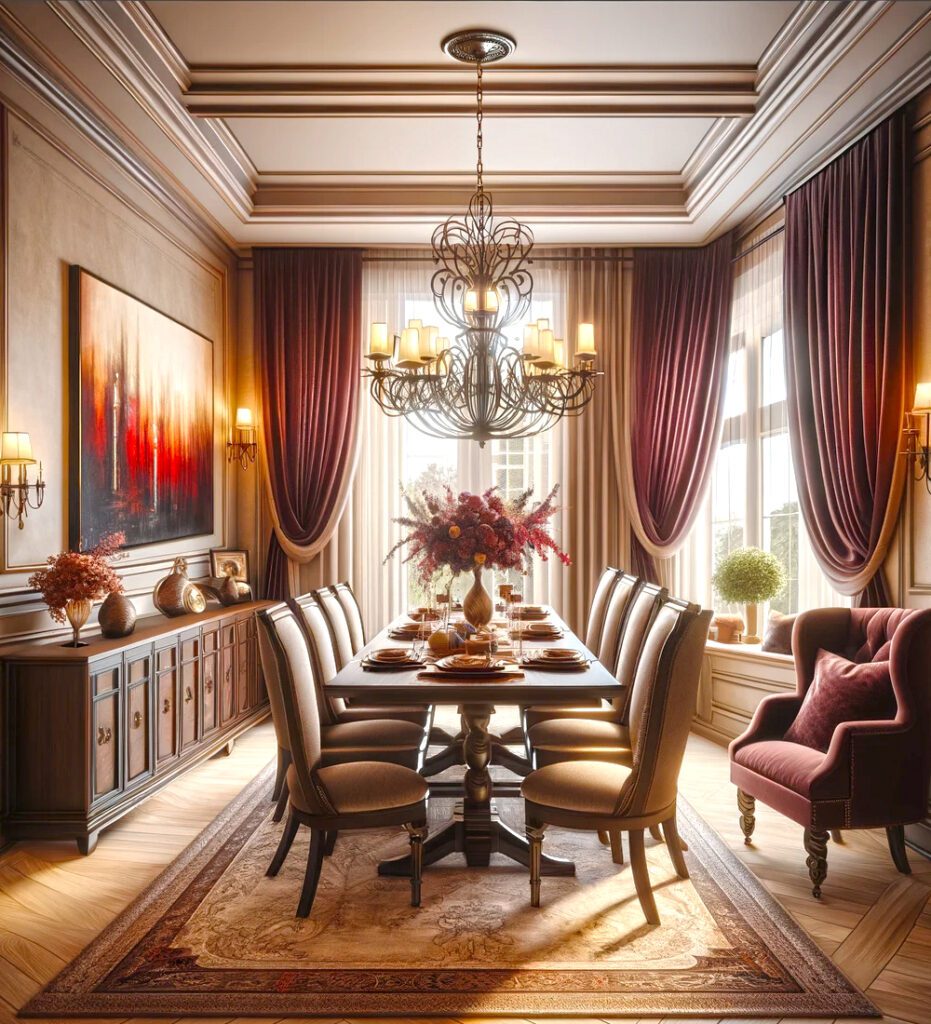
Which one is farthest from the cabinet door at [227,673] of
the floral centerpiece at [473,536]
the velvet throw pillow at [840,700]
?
the velvet throw pillow at [840,700]

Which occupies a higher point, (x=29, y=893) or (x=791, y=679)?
(x=791, y=679)

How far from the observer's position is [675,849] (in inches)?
120

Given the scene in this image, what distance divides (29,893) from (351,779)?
129 cm

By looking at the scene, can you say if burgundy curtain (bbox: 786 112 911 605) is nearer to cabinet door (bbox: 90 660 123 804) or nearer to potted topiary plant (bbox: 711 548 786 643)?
potted topiary plant (bbox: 711 548 786 643)

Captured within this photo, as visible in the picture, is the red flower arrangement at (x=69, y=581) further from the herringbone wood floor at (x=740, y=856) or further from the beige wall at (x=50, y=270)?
the herringbone wood floor at (x=740, y=856)

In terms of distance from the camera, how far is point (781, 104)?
3910 mm

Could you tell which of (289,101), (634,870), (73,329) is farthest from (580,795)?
(289,101)

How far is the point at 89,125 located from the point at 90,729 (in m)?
2.76

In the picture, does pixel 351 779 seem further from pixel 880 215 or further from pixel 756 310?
pixel 756 310

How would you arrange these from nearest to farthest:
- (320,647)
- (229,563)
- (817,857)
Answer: (817,857) < (320,647) < (229,563)

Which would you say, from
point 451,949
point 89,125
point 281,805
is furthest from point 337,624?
point 89,125

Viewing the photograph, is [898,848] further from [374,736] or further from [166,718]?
[166,718]

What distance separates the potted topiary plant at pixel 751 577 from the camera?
4816mm

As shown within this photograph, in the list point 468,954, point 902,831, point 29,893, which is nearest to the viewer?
point 468,954
